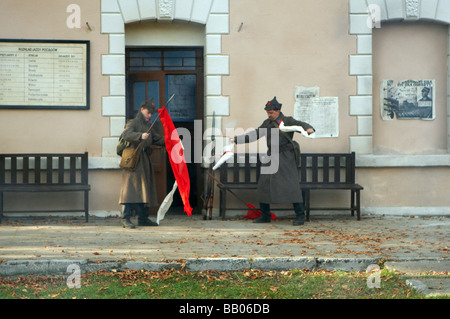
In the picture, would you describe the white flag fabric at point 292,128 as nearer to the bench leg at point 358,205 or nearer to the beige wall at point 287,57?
the beige wall at point 287,57

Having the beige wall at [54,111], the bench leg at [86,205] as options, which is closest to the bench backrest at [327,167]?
the beige wall at [54,111]

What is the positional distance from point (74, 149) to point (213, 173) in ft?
7.84

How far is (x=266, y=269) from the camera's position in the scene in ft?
23.3

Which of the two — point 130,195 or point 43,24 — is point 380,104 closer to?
point 130,195

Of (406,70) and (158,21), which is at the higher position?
Answer: (158,21)

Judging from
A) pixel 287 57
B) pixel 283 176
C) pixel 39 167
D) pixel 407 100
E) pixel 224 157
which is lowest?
pixel 283 176

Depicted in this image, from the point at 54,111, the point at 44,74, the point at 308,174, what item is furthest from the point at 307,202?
the point at 44,74

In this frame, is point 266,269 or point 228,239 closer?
point 266,269

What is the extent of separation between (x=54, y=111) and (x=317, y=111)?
451cm

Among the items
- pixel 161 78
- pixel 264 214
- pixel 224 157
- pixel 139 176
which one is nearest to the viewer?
pixel 139 176

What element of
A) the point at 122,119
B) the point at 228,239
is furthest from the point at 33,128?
the point at 228,239

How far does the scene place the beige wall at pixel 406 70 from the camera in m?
11.9

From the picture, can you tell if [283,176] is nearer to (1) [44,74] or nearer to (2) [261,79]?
(2) [261,79]

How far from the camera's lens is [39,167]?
1077 centimetres
